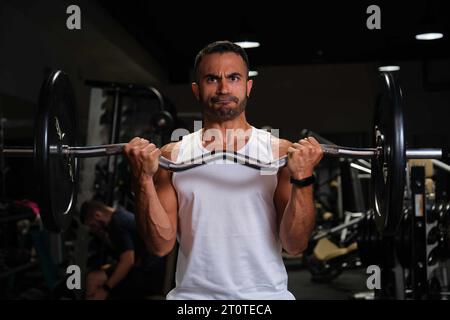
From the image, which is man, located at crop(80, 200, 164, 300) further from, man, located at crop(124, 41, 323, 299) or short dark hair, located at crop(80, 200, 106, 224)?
man, located at crop(124, 41, 323, 299)

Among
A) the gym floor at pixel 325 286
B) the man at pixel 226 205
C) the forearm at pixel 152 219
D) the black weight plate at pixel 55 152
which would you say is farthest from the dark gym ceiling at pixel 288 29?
the forearm at pixel 152 219


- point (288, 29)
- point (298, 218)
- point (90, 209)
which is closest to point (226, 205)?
point (298, 218)

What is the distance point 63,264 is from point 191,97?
12.2 feet

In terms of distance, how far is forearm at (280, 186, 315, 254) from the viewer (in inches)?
57.3

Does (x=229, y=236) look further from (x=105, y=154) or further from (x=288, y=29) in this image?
(x=288, y=29)

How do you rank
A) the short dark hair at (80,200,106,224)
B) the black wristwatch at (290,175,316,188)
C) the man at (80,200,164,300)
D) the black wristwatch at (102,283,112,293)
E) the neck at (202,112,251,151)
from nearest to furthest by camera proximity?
1. the black wristwatch at (290,175,316,188)
2. the neck at (202,112,251,151)
3. the man at (80,200,164,300)
4. the black wristwatch at (102,283,112,293)
5. the short dark hair at (80,200,106,224)

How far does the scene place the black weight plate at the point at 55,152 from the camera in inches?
57.8

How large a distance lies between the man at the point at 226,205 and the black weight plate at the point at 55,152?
21 cm

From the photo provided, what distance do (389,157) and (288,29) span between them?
5.66 meters

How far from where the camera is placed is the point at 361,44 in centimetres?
775

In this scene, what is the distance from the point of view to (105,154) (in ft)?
5.38

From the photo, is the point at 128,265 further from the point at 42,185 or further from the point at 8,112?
the point at 8,112

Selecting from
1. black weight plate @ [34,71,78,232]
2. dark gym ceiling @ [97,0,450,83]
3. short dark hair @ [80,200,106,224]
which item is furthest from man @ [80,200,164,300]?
dark gym ceiling @ [97,0,450,83]

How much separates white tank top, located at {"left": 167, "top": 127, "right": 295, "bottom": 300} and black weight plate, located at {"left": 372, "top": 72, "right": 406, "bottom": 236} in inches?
11.7
